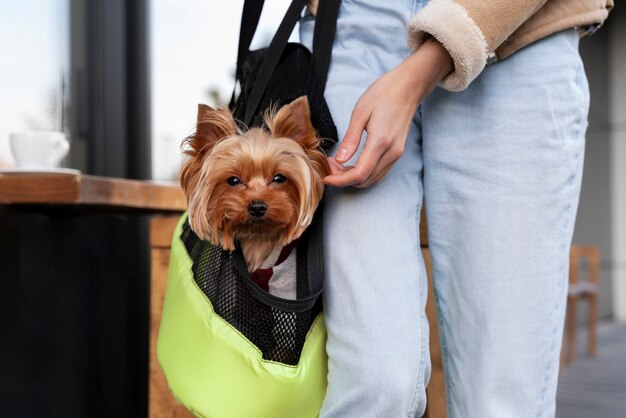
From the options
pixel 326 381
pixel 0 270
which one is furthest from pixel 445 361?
pixel 0 270

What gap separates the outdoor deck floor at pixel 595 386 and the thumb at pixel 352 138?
9.16 feet

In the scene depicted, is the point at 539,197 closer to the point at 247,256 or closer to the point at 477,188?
the point at 477,188

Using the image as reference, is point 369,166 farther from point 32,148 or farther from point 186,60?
point 186,60

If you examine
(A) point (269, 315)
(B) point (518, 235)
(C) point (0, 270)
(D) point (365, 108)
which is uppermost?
(D) point (365, 108)

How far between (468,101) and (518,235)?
0.24m

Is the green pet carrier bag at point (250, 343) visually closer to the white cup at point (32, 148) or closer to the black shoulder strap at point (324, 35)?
the black shoulder strap at point (324, 35)

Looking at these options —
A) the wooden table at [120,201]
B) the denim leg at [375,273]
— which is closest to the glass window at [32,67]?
the wooden table at [120,201]

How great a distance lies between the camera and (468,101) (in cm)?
121

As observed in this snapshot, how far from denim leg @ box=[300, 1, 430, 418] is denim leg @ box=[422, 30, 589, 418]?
0.25 feet

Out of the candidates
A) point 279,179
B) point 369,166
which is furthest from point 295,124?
point 369,166

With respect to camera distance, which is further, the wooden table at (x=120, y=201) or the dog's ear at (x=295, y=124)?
the wooden table at (x=120, y=201)

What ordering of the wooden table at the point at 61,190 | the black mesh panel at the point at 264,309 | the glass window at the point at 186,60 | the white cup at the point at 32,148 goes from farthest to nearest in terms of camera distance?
the glass window at the point at 186,60 → the white cup at the point at 32,148 → the wooden table at the point at 61,190 → the black mesh panel at the point at 264,309

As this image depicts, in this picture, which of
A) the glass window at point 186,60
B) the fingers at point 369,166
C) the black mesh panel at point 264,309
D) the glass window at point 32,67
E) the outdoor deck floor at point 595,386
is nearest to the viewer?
the fingers at point 369,166

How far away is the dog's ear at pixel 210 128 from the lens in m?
1.27
